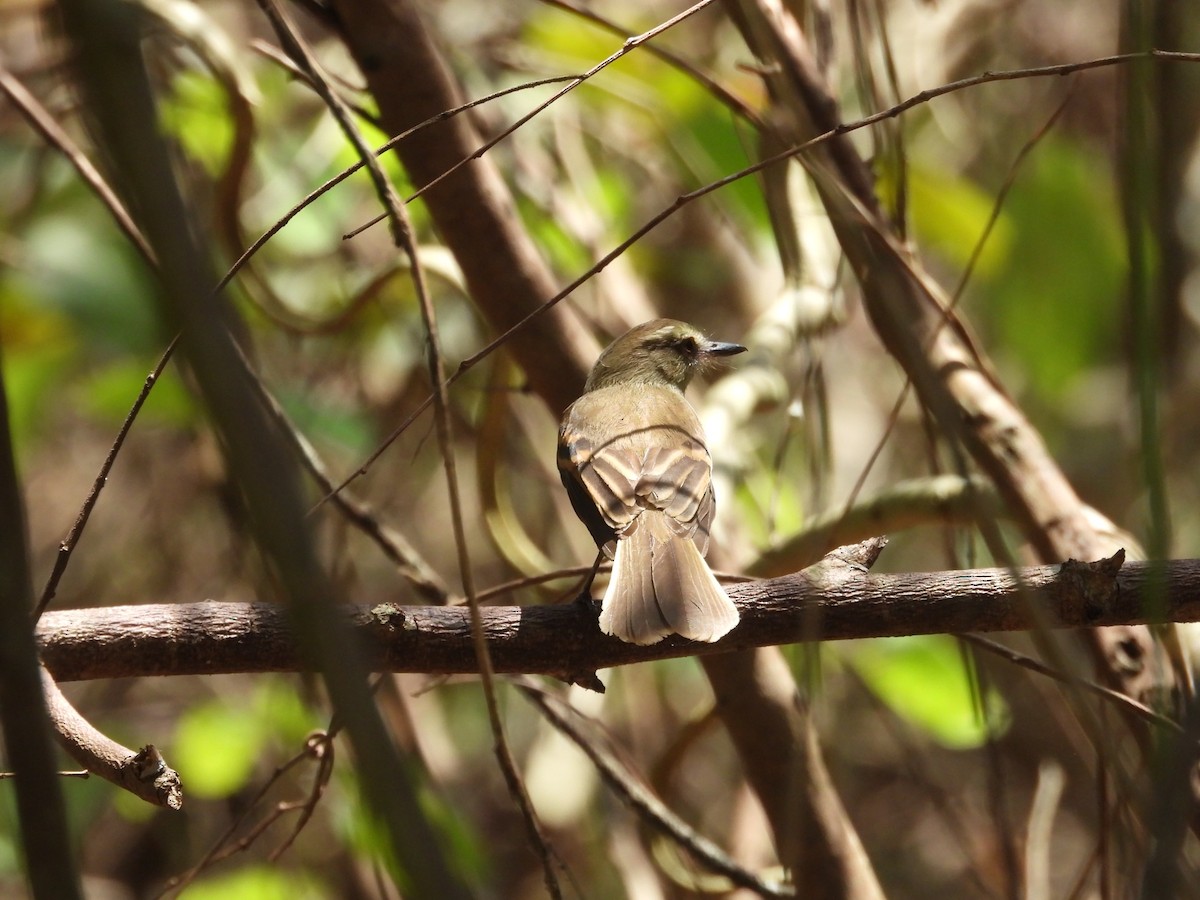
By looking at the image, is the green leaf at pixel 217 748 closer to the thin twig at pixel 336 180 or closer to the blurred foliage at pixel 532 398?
the blurred foliage at pixel 532 398

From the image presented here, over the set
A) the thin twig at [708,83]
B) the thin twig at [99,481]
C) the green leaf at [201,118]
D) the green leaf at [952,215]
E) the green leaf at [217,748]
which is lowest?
the thin twig at [99,481]

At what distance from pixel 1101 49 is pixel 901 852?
4593 millimetres

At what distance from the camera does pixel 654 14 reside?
618 cm

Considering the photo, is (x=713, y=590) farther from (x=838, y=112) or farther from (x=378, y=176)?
(x=838, y=112)

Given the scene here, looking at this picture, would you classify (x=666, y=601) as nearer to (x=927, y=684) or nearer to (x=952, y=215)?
(x=927, y=684)

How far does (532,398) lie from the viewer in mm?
5398

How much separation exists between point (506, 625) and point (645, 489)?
42.1 inches

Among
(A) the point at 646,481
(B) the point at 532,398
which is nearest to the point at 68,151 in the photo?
(A) the point at 646,481

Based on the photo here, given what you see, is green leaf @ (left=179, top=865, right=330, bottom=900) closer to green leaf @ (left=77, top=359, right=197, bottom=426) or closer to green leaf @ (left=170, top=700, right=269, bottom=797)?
green leaf @ (left=170, top=700, right=269, bottom=797)

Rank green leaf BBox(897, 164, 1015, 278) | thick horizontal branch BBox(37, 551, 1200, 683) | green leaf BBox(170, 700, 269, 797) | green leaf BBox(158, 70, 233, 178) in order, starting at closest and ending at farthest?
thick horizontal branch BBox(37, 551, 1200, 683), green leaf BBox(170, 700, 269, 797), green leaf BBox(158, 70, 233, 178), green leaf BBox(897, 164, 1015, 278)

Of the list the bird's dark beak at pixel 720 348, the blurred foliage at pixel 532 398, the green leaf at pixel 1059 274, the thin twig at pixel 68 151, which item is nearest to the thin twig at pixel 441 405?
the thin twig at pixel 68 151

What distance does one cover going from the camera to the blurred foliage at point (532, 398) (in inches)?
162

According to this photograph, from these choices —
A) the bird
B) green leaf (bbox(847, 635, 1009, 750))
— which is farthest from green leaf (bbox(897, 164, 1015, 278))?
green leaf (bbox(847, 635, 1009, 750))

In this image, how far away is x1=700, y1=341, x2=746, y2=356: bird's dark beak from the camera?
4.19 metres
